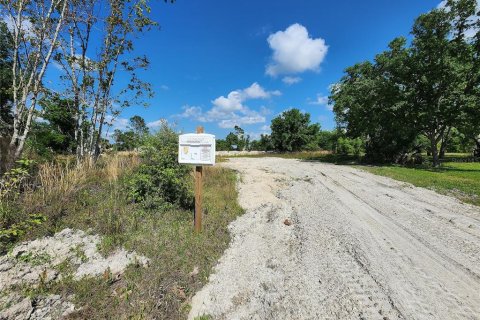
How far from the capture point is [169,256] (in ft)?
12.1

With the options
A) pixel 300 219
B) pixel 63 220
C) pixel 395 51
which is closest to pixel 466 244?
pixel 300 219

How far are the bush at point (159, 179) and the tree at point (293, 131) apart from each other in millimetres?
33149

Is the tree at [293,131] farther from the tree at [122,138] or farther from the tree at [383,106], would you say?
the tree at [122,138]

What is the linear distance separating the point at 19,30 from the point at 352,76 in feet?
78.7

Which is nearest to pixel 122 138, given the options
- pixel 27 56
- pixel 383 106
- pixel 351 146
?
pixel 27 56

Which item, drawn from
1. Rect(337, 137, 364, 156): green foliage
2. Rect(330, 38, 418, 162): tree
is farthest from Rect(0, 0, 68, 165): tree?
Rect(337, 137, 364, 156): green foliage

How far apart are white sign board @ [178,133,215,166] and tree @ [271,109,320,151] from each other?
34.4 metres

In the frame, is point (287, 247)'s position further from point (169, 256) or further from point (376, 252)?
point (169, 256)

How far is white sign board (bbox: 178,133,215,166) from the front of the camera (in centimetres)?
439

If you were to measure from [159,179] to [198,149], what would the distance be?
6.06 ft

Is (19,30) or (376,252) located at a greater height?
(19,30)

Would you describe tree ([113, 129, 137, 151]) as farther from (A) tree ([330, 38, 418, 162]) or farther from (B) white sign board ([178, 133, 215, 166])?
(A) tree ([330, 38, 418, 162])

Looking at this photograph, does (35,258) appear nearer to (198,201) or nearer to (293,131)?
(198,201)

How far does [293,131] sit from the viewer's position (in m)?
38.2
